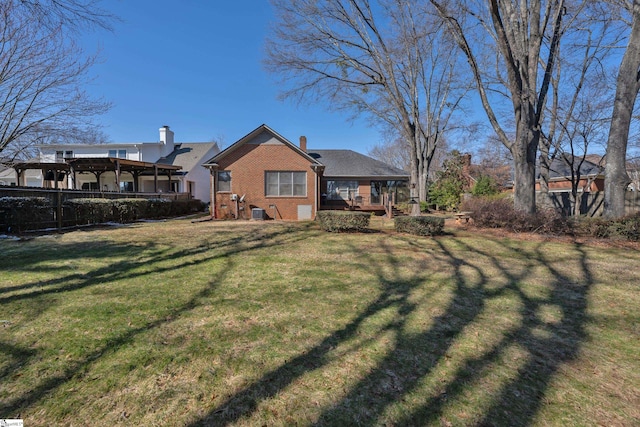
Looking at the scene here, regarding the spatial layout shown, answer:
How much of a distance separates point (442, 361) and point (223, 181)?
15.6 m

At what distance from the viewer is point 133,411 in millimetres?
2045

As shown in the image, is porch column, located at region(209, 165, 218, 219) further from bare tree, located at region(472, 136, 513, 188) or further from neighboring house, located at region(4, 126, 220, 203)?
bare tree, located at region(472, 136, 513, 188)

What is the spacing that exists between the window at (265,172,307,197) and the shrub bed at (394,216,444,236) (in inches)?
306

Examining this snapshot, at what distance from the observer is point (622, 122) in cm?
1022

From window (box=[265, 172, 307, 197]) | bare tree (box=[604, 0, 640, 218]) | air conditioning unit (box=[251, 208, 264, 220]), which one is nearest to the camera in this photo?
bare tree (box=[604, 0, 640, 218])

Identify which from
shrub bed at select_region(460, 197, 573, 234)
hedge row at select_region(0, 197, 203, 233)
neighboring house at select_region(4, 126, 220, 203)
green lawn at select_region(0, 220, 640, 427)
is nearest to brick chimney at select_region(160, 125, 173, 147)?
neighboring house at select_region(4, 126, 220, 203)

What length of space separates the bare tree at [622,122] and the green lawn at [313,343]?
5.49 m

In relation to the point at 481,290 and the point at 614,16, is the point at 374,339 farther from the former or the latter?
the point at 614,16

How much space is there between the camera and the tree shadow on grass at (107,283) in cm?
222

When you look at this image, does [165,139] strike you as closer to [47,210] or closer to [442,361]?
[47,210]

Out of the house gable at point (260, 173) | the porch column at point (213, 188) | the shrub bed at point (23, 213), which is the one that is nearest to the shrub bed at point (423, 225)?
the house gable at point (260, 173)

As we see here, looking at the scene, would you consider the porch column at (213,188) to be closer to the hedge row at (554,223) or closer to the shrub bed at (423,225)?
the shrub bed at (423,225)

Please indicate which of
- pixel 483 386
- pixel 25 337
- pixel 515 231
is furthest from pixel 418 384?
pixel 515 231

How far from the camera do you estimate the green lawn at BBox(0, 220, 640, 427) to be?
2.13 m
